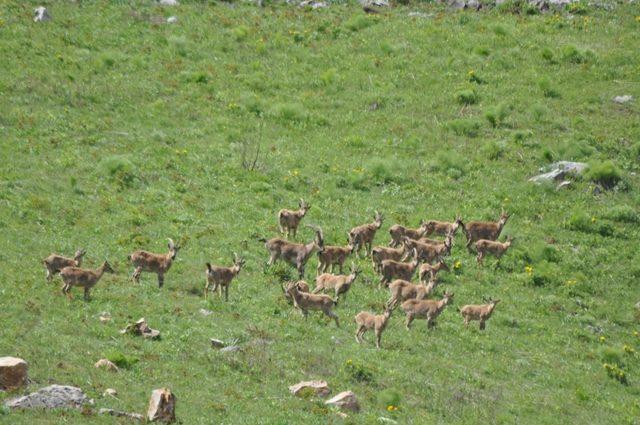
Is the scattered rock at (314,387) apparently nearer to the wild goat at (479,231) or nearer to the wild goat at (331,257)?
the wild goat at (331,257)

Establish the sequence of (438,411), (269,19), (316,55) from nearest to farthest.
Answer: (438,411), (316,55), (269,19)

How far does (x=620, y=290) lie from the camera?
3666cm

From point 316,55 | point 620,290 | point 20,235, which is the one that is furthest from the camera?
point 316,55

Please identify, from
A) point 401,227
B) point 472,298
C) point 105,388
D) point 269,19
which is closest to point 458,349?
point 472,298

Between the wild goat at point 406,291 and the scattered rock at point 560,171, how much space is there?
12225mm

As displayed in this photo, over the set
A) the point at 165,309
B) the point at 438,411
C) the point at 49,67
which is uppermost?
the point at 49,67

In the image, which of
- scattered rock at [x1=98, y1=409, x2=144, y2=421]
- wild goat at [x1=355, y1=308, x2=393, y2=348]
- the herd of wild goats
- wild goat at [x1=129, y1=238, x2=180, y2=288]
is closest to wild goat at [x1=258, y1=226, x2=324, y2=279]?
the herd of wild goats

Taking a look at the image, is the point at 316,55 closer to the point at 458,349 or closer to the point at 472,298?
the point at 472,298

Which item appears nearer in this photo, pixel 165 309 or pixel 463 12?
pixel 165 309

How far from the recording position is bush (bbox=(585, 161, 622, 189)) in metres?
42.5

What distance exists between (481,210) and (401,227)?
16.0 feet

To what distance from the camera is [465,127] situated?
1850 inches

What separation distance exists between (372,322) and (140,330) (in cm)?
607

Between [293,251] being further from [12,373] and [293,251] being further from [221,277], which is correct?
[12,373]
